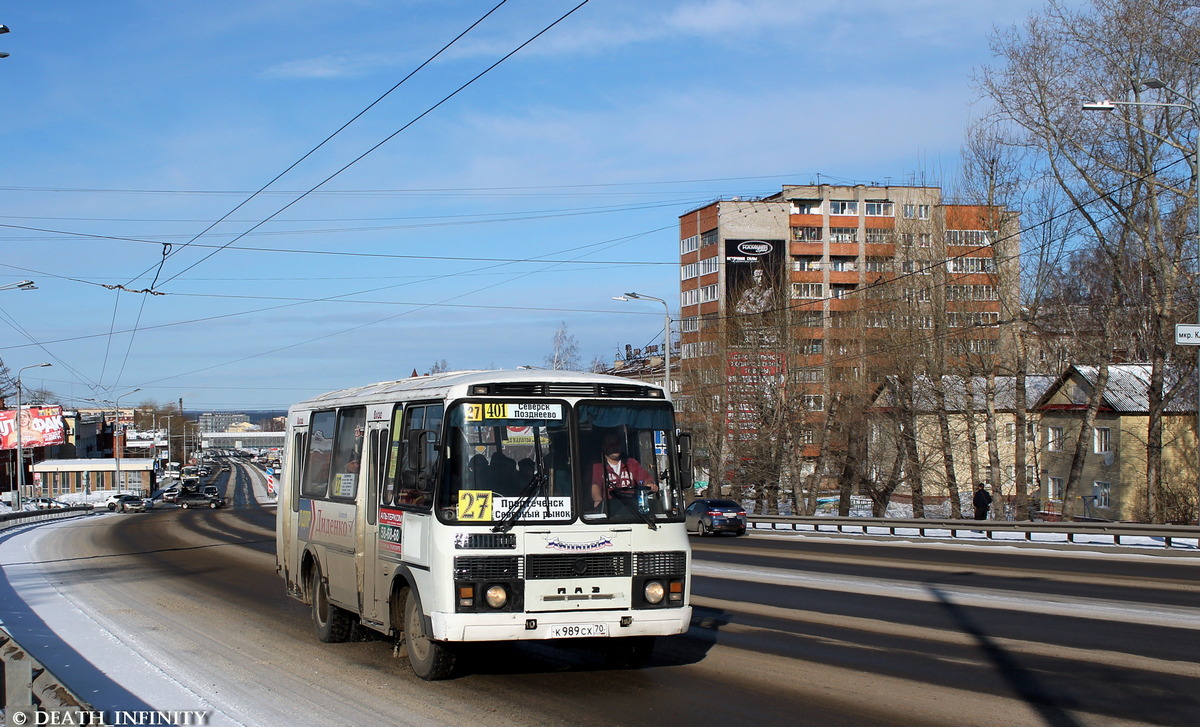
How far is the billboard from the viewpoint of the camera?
7362 centimetres

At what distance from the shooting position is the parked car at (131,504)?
231ft

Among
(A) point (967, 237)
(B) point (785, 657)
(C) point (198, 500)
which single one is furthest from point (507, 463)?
(C) point (198, 500)

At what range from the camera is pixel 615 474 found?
9.85 meters

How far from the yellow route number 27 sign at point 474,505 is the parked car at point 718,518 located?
2732cm

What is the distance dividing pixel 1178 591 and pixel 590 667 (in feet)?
34.8

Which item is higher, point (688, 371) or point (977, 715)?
point (688, 371)

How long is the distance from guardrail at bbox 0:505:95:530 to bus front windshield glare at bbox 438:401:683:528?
3964cm

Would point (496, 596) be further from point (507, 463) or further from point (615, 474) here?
point (615, 474)

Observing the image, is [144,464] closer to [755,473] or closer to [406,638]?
[755,473]

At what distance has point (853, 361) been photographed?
51844 millimetres

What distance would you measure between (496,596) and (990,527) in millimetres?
24994

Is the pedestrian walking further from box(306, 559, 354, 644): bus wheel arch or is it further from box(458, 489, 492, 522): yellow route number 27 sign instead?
box(458, 489, 492, 522): yellow route number 27 sign

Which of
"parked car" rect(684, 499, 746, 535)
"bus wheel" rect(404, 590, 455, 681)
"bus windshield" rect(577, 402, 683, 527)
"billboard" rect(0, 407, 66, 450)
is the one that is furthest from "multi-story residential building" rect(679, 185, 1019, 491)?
"billboard" rect(0, 407, 66, 450)

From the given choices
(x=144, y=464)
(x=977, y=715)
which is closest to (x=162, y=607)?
(x=977, y=715)
